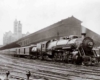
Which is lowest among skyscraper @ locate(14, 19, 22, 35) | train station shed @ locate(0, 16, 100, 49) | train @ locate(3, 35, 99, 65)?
train @ locate(3, 35, 99, 65)

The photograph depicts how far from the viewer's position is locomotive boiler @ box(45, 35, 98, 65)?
41.4 feet

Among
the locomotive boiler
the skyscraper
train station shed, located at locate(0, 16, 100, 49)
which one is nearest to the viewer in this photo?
the locomotive boiler

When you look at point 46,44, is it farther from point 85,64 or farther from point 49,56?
point 85,64

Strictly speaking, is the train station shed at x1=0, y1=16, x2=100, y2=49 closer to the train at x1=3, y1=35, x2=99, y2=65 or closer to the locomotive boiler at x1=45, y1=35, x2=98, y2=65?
the train at x1=3, y1=35, x2=99, y2=65

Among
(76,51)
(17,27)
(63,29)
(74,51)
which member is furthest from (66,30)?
(17,27)

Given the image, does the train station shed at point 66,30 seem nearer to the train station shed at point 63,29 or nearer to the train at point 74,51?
the train station shed at point 63,29

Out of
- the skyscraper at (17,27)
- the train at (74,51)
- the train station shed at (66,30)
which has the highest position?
the skyscraper at (17,27)

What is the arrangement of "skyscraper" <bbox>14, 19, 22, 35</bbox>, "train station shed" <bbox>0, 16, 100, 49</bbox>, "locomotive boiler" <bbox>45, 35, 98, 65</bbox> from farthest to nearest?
"skyscraper" <bbox>14, 19, 22, 35</bbox>, "train station shed" <bbox>0, 16, 100, 49</bbox>, "locomotive boiler" <bbox>45, 35, 98, 65</bbox>

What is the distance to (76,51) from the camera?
42.4ft

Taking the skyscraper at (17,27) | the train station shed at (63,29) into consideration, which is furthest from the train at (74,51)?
the skyscraper at (17,27)

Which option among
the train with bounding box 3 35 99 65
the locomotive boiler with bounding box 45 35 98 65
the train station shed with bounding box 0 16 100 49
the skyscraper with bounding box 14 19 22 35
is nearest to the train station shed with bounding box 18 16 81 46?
the train station shed with bounding box 0 16 100 49

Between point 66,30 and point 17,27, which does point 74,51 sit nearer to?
point 66,30

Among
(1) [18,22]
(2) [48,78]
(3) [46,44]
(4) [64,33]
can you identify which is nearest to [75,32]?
(4) [64,33]

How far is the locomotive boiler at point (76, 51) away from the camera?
1262cm
